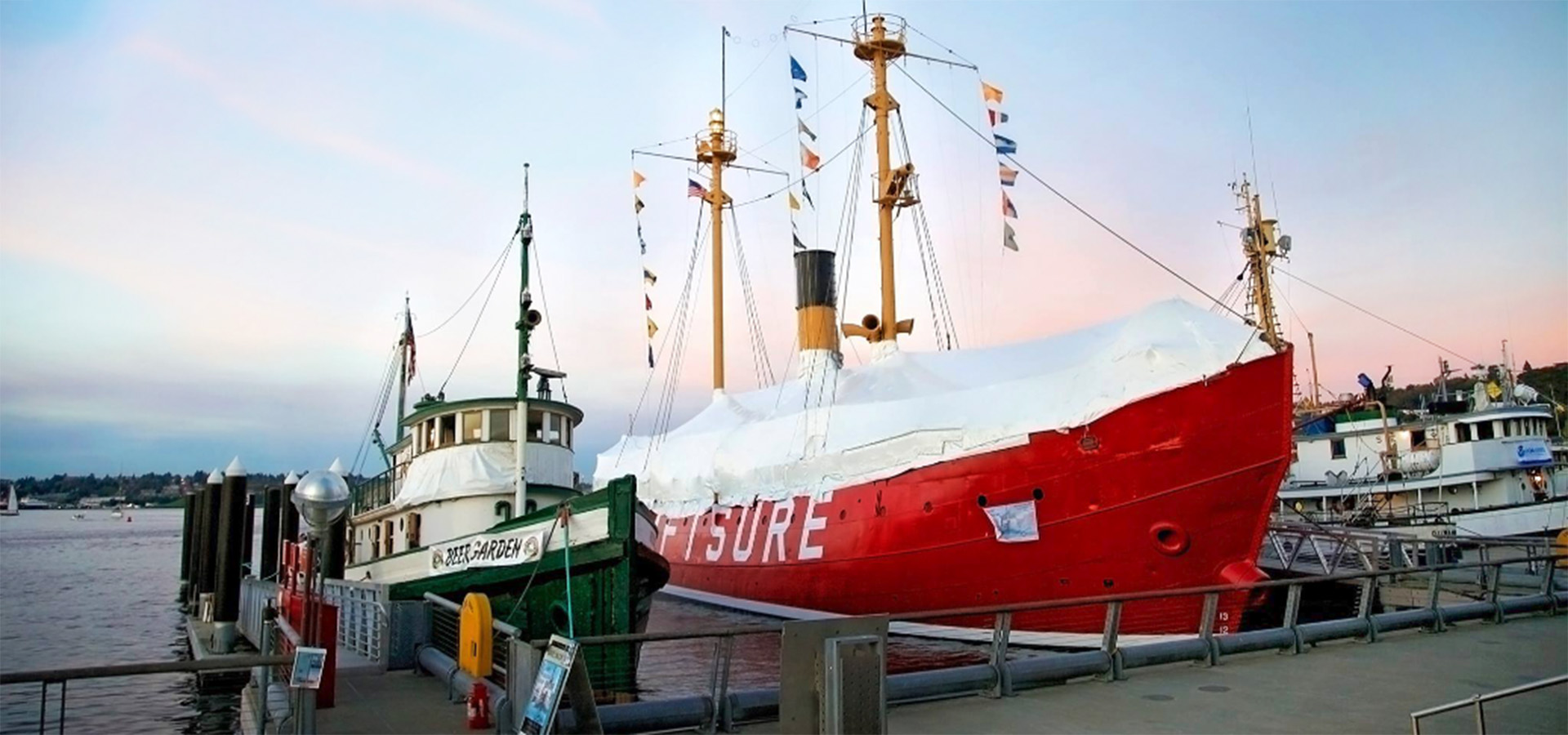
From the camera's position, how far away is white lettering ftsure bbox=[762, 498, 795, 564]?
20.9 m

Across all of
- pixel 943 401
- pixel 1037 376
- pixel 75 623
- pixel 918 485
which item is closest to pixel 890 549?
pixel 918 485

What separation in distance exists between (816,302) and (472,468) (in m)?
13.0

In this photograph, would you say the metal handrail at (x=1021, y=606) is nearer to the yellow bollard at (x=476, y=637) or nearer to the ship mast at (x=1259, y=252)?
the yellow bollard at (x=476, y=637)

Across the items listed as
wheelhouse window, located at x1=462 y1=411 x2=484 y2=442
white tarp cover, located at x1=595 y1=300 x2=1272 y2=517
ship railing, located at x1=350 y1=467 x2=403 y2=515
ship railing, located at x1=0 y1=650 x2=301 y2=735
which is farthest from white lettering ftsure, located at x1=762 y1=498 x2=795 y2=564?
ship railing, located at x1=0 y1=650 x2=301 y2=735

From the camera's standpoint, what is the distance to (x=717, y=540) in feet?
80.6

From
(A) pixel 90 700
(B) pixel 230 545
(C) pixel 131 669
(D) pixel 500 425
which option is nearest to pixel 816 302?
(D) pixel 500 425

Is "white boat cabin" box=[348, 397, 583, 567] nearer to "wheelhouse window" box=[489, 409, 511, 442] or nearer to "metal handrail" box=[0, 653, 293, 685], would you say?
"wheelhouse window" box=[489, 409, 511, 442]

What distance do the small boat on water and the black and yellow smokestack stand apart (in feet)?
27.3

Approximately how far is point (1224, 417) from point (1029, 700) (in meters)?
7.99

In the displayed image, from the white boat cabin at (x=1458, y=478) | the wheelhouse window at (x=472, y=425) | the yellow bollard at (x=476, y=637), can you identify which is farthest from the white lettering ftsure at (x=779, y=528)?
the white boat cabin at (x=1458, y=478)

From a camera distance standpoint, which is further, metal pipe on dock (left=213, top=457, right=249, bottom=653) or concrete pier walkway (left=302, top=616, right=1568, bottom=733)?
metal pipe on dock (left=213, top=457, right=249, bottom=653)

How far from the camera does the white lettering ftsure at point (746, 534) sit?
22484 mm

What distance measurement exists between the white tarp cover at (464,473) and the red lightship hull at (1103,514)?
648 cm

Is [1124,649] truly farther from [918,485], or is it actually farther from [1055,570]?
[918,485]
